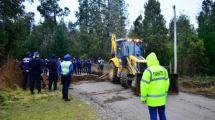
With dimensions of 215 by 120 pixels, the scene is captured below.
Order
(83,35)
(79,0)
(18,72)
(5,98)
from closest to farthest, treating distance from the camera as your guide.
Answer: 1. (5,98)
2. (18,72)
3. (83,35)
4. (79,0)

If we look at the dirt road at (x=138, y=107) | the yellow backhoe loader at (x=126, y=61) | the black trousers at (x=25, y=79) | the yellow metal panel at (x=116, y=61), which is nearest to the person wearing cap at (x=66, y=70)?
the dirt road at (x=138, y=107)

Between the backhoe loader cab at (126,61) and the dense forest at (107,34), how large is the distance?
8.22 m

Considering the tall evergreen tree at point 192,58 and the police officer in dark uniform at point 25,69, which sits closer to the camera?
the police officer in dark uniform at point 25,69

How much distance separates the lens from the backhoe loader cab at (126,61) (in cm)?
2575

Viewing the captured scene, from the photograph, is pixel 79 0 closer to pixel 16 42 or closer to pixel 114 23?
pixel 114 23

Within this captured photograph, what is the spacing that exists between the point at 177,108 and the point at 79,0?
6843cm

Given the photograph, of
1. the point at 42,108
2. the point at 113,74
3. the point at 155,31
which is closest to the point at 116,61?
the point at 113,74

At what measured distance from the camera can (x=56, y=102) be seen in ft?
59.1

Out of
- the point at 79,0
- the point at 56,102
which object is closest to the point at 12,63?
the point at 56,102

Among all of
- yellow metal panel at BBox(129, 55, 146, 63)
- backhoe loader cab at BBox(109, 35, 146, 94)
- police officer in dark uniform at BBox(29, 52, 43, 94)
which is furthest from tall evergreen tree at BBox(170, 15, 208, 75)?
police officer in dark uniform at BBox(29, 52, 43, 94)

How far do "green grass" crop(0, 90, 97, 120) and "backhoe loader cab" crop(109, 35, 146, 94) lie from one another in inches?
251

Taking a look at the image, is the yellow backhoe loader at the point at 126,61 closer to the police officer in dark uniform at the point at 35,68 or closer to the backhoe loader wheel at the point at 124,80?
the backhoe loader wheel at the point at 124,80

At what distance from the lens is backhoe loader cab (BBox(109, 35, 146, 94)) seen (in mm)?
25750

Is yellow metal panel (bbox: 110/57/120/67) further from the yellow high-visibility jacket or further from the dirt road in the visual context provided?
the yellow high-visibility jacket
